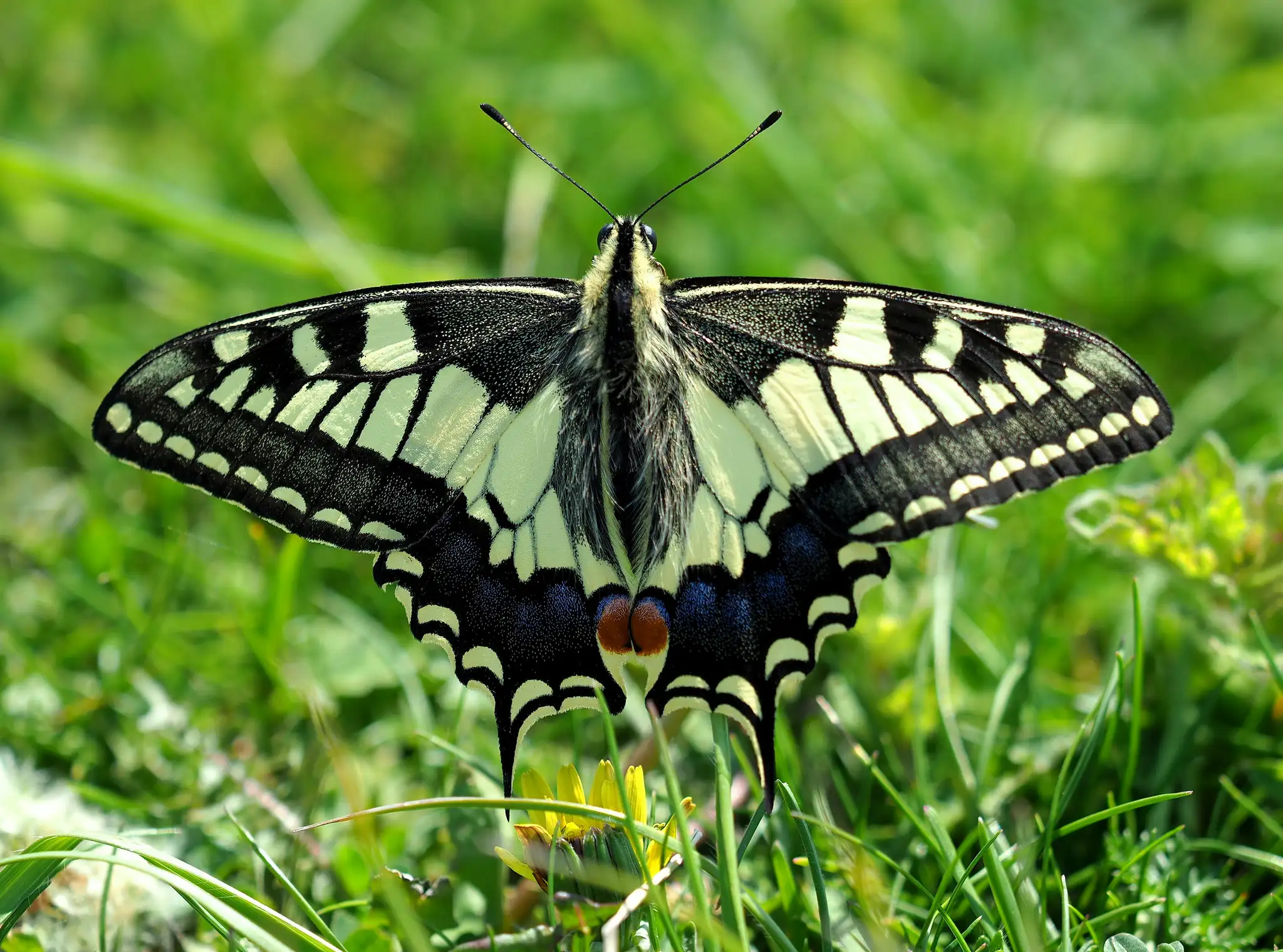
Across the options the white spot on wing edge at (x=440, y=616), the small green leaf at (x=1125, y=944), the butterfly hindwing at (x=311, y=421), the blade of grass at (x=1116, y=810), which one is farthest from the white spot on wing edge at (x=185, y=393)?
the small green leaf at (x=1125, y=944)

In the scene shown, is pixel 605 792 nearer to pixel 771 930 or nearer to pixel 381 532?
pixel 771 930

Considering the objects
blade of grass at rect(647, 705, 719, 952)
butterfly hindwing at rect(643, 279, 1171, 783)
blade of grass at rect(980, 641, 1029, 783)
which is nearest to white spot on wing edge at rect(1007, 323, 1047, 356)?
butterfly hindwing at rect(643, 279, 1171, 783)

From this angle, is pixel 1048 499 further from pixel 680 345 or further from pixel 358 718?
pixel 358 718

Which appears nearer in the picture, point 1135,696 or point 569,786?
point 569,786

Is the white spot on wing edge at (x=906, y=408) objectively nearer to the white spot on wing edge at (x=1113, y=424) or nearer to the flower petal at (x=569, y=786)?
the white spot on wing edge at (x=1113, y=424)

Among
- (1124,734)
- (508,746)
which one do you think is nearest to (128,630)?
(508,746)

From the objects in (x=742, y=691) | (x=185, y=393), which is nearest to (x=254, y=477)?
(x=185, y=393)
